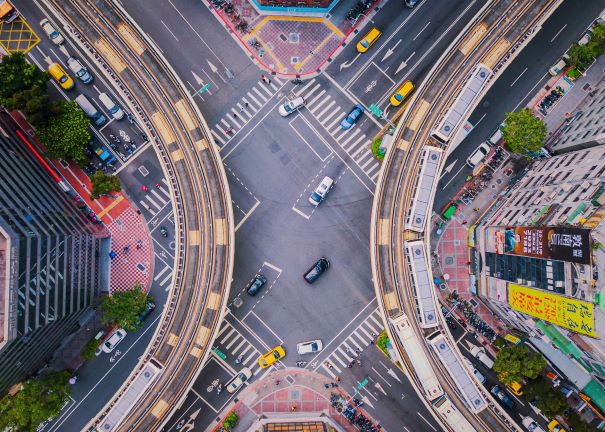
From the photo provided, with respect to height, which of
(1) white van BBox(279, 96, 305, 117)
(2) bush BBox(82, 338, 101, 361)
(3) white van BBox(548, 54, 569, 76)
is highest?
(1) white van BBox(279, 96, 305, 117)

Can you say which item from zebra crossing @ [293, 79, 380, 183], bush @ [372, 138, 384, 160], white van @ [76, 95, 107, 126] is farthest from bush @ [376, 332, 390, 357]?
white van @ [76, 95, 107, 126]

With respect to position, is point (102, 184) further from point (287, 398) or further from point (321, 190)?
point (287, 398)

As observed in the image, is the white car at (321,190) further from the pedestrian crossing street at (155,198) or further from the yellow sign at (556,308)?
the yellow sign at (556,308)

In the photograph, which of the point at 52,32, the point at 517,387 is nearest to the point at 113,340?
the point at 52,32

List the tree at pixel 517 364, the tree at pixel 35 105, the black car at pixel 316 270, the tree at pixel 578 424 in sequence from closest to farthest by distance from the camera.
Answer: the tree at pixel 35 105 → the tree at pixel 517 364 → the tree at pixel 578 424 → the black car at pixel 316 270

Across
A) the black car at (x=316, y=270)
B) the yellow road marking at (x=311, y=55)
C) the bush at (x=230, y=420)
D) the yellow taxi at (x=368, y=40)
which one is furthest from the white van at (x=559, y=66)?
the bush at (x=230, y=420)

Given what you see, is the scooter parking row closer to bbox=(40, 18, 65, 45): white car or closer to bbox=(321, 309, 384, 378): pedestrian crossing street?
bbox=(321, 309, 384, 378): pedestrian crossing street

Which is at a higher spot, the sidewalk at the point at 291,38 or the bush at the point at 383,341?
the sidewalk at the point at 291,38
